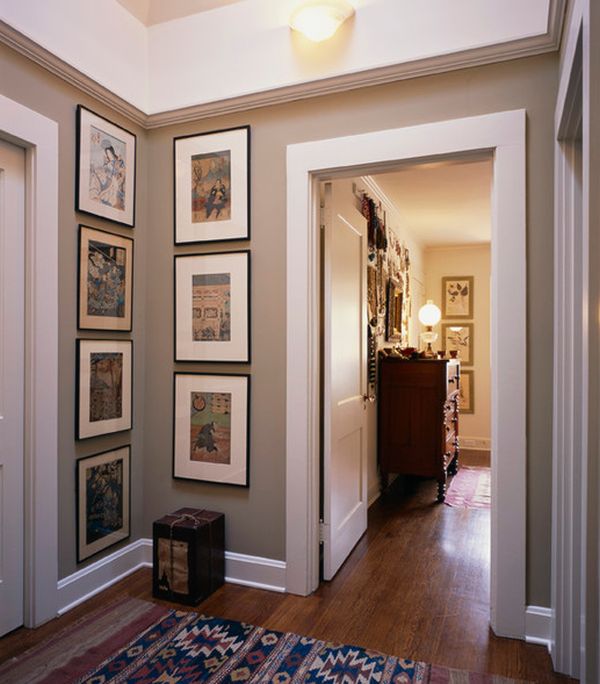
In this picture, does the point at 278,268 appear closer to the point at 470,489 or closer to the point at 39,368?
the point at 39,368

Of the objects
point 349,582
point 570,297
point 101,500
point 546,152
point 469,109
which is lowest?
point 349,582

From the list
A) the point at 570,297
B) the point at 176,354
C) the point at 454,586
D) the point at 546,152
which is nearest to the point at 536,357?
the point at 570,297

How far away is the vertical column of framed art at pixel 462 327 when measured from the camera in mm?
6777

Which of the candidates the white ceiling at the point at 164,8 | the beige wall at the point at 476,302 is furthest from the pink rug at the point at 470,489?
the white ceiling at the point at 164,8

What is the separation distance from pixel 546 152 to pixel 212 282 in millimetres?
1641

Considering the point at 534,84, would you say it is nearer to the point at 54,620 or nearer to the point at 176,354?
the point at 176,354

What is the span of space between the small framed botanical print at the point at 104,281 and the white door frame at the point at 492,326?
88 centimetres

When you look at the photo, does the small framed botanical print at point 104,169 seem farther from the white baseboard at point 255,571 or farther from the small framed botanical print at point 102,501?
the white baseboard at point 255,571

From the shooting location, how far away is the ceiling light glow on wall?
90.3 inches

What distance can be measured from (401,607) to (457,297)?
508 cm

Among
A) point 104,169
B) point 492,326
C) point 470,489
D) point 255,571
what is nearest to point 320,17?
point 104,169

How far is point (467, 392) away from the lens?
22.2 ft

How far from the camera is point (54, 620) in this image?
2.25 metres

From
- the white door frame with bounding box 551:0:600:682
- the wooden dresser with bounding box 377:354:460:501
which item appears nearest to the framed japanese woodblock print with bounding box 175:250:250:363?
the white door frame with bounding box 551:0:600:682
